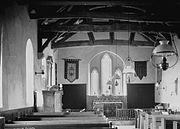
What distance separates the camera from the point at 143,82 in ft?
62.4

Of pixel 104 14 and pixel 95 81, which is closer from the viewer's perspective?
pixel 104 14

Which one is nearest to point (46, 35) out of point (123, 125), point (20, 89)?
point (20, 89)

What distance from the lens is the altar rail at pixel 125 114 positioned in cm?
1703

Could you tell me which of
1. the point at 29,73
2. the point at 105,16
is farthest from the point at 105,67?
the point at 29,73

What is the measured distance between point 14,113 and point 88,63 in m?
11.8

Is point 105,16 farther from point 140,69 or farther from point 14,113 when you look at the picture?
point 140,69

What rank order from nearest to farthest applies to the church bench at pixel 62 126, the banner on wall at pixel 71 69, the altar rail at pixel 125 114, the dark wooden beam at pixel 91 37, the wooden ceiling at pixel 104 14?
the church bench at pixel 62 126 < the wooden ceiling at pixel 104 14 < the dark wooden beam at pixel 91 37 < the altar rail at pixel 125 114 < the banner on wall at pixel 71 69

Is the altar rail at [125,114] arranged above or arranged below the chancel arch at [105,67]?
below

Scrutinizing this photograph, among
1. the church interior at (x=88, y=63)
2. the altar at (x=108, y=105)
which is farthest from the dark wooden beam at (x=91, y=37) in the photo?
the altar at (x=108, y=105)

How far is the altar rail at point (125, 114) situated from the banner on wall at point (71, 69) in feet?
10.2

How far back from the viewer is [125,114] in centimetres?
1720

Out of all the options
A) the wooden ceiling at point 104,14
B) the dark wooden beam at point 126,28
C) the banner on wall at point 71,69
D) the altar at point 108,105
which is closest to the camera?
the wooden ceiling at point 104,14

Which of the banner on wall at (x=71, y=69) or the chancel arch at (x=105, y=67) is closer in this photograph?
the banner on wall at (x=71, y=69)

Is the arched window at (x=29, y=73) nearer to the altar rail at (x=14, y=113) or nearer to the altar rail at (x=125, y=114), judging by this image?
the altar rail at (x=14, y=113)
